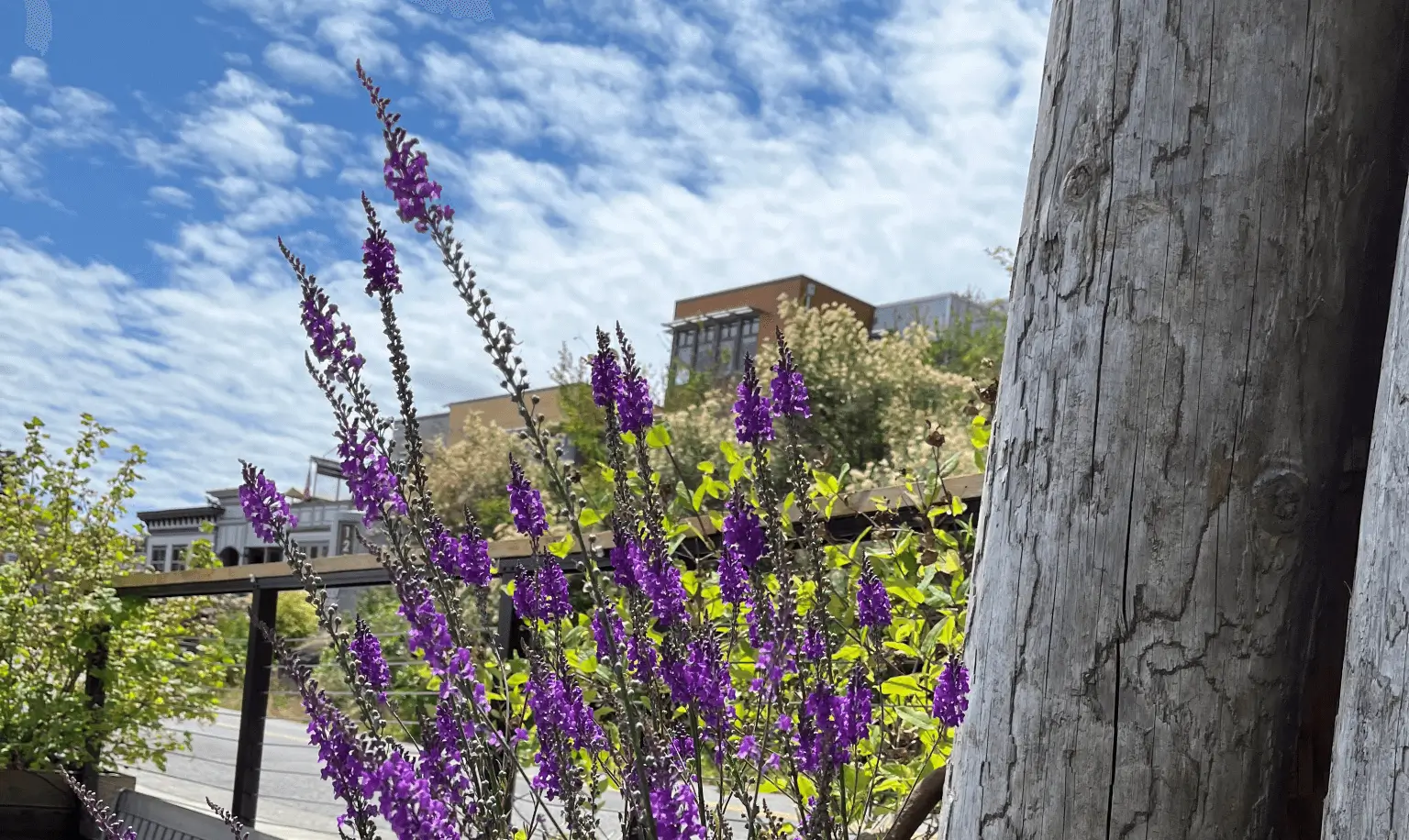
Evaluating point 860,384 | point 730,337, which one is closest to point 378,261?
point 860,384

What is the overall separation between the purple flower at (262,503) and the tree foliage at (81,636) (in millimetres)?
7019

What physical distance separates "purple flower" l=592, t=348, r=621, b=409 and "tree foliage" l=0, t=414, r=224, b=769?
7757 millimetres

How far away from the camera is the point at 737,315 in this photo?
34.6 meters

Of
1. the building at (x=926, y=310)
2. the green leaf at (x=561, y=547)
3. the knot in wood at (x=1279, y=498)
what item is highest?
the building at (x=926, y=310)

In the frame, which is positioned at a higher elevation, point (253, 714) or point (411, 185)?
point (411, 185)

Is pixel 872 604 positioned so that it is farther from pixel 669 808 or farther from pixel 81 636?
pixel 81 636

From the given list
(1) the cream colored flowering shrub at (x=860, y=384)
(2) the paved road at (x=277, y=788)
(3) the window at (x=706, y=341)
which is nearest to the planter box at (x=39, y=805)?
(2) the paved road at (x=277, y=788)

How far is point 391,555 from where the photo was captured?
7.16ft

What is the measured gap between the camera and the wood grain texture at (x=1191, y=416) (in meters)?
1.24

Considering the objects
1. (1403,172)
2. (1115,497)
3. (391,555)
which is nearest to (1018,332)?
(1115,497)

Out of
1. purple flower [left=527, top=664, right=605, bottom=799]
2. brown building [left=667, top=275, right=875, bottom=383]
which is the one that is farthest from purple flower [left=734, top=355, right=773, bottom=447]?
brown building [left=667, top=275, right=875, bottom=383]

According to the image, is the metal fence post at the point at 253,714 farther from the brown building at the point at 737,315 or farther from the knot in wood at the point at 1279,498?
the brown building at the point at 737,315

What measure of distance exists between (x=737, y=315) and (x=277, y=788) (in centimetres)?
2547

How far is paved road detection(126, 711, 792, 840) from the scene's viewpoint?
6594 mm
